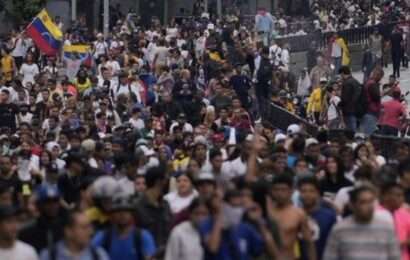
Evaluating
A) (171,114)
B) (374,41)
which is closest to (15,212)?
(171,114)

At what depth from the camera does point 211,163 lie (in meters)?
19.2

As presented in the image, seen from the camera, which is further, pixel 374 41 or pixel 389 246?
pixel 374 41

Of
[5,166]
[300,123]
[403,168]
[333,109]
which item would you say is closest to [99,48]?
[333,109]

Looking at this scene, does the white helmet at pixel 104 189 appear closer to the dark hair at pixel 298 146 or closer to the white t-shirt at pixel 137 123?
the dark hair at pixel 298 146

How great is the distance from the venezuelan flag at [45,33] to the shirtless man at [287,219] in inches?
911

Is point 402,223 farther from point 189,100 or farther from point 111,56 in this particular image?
point 111,56

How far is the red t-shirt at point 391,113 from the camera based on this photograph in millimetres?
28703

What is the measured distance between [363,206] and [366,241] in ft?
0.81

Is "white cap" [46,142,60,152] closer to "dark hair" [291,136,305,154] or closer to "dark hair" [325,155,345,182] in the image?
"dark hair" [291,136,305,154]

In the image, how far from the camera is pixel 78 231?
13.1m

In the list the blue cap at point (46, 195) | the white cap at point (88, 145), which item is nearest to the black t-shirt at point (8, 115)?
the white cap at point (88, 145)

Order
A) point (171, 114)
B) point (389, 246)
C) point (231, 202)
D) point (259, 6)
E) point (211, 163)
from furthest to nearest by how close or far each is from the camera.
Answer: point (259, 6)
point (171, 114)
point (211, 163)
point (231, 202)
point (389, 246)

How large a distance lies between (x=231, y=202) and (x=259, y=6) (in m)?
53.2

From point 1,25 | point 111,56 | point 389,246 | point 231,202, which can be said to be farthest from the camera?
point 1,25
